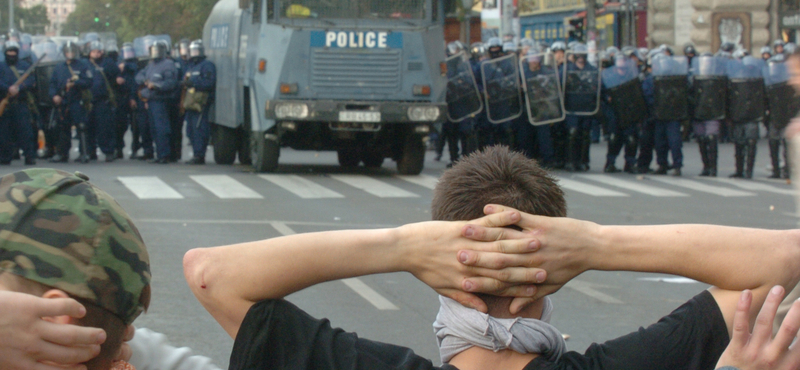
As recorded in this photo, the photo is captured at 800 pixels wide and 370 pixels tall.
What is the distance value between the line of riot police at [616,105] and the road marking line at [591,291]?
988 cm

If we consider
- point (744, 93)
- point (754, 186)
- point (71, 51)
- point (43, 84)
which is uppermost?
point (71, 51)

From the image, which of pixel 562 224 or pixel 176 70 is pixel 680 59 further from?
pixel 562 224

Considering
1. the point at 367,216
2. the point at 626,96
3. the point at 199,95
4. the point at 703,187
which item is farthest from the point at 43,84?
the point at 703,187

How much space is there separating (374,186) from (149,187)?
2.98 m

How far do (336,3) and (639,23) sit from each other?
24.5m

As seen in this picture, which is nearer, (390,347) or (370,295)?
(390,347)

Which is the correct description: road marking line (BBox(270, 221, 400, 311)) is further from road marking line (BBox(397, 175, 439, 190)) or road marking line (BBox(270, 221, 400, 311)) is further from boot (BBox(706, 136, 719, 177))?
boot (BBox(706, 136, 719, 177))

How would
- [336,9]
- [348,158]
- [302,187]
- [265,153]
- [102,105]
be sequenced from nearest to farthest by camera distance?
[302,187]
[336,9]
[265,153]
[348,158]
[102,105]

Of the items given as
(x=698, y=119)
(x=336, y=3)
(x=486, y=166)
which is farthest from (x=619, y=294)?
(x=698, y=119)

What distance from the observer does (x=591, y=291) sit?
23.1 feet

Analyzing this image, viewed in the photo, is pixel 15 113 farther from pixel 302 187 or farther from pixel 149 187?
pixel 302 187

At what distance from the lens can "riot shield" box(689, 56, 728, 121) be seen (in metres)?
16.7

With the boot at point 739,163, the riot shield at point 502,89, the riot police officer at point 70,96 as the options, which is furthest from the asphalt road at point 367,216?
the riot shield at point 502,89

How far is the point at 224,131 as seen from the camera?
17.9 metres
